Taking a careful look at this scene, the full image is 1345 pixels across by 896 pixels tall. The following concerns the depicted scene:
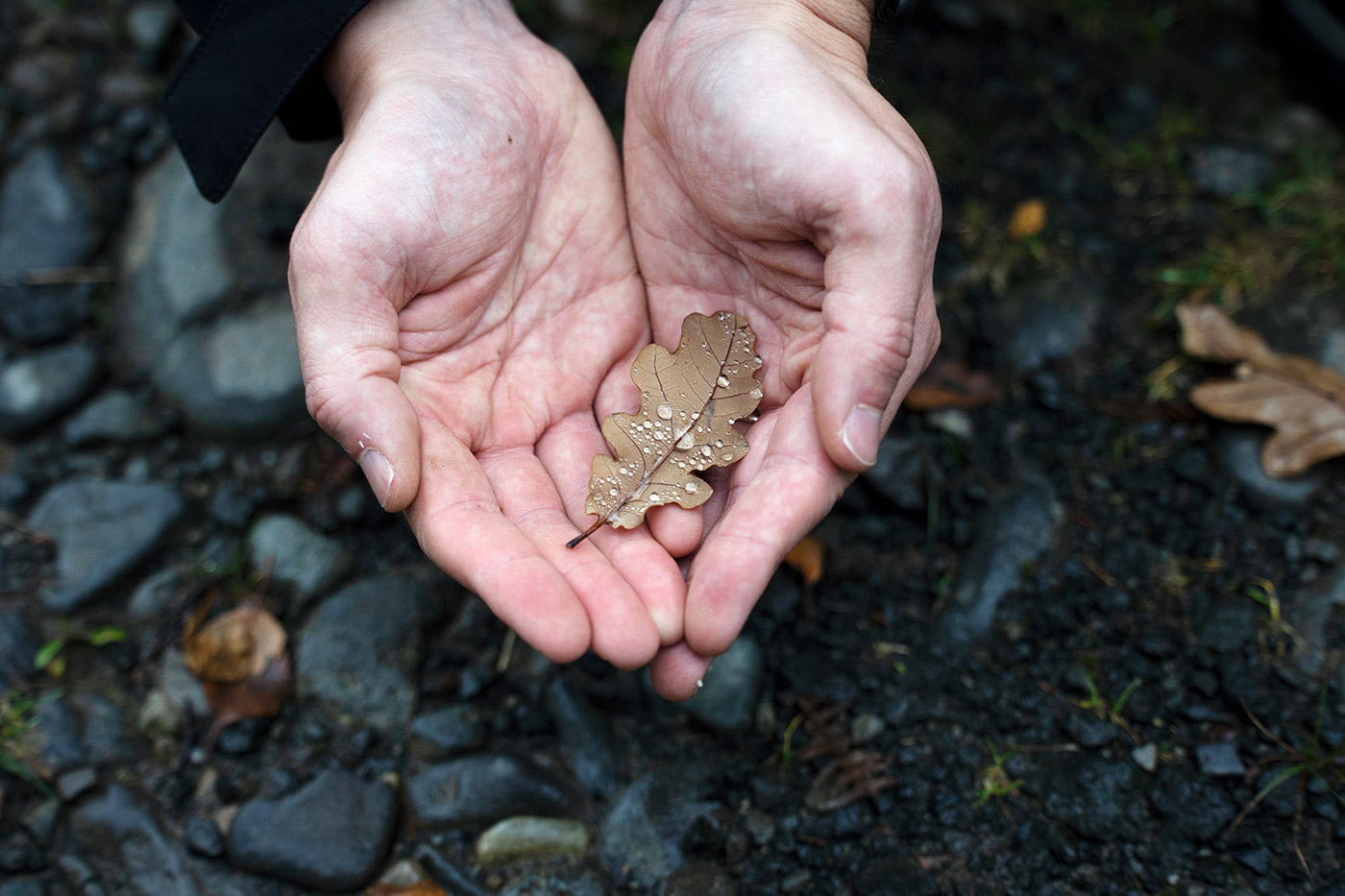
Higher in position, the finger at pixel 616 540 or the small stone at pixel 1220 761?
the finger at pixel 616 540

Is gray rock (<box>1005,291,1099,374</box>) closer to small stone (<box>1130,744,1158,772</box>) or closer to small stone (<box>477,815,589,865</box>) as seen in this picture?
small stone (<box>1130,744,1158,772</box>)

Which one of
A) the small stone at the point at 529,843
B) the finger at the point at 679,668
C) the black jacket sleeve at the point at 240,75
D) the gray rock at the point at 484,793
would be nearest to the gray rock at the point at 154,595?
the gray rock at the point at 484,793

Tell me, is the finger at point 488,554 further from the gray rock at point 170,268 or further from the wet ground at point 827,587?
the gray rock at point 170,268

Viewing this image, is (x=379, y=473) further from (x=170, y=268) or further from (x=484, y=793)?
(x=170, y=268)

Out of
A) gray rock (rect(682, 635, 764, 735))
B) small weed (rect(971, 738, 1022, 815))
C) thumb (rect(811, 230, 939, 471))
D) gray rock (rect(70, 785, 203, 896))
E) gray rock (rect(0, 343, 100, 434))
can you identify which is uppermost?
thumb (rect(811, 230, 939, 471))

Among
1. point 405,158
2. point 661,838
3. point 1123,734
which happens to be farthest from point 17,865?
point 1123,734

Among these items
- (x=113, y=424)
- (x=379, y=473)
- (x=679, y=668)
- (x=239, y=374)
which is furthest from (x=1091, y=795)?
(x=113, y=424)

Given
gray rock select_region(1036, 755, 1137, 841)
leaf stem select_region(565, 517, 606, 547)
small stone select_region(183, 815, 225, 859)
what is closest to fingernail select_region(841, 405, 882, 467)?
leaf stem select_region(565, 517, 606, 547)
